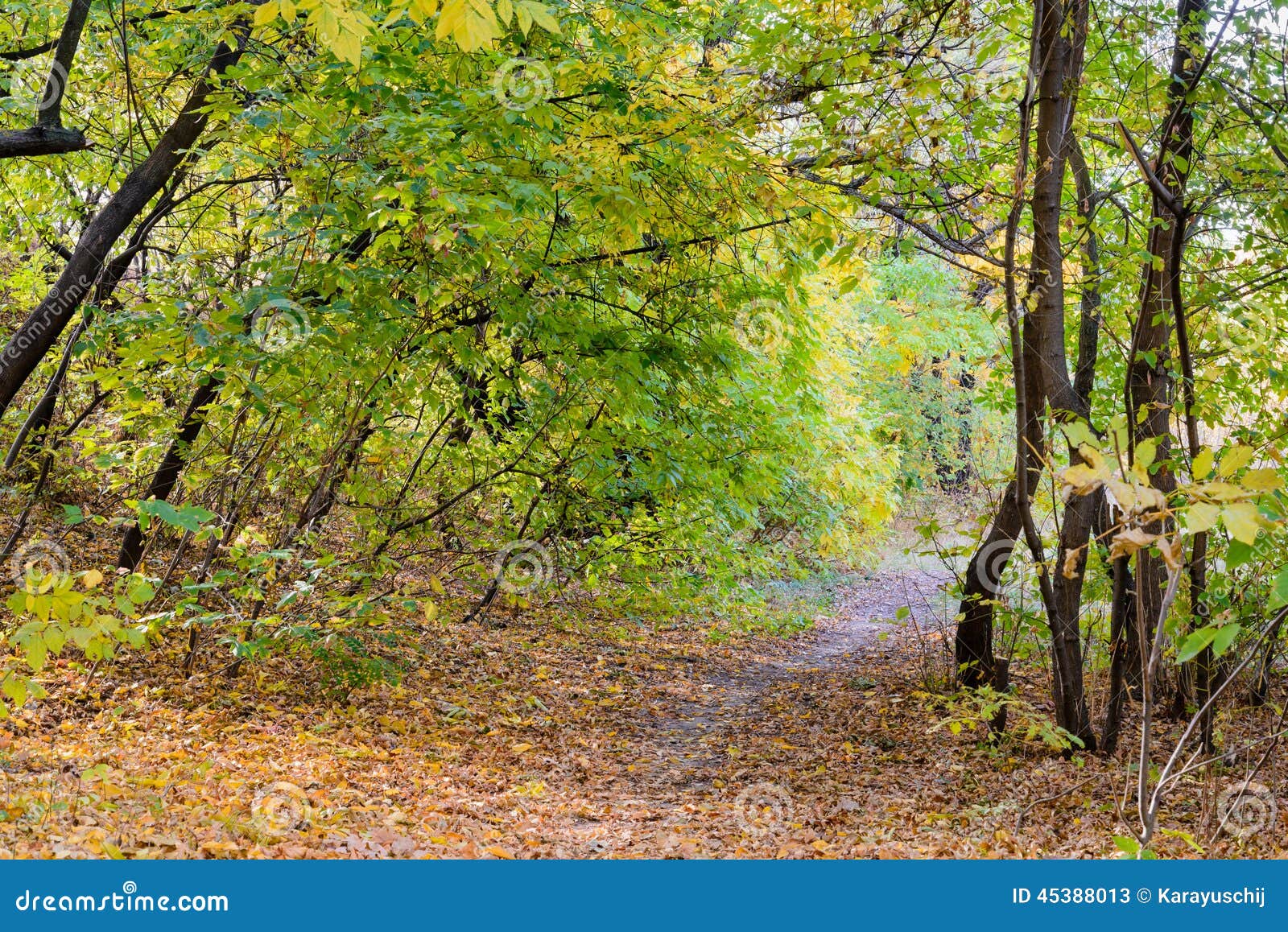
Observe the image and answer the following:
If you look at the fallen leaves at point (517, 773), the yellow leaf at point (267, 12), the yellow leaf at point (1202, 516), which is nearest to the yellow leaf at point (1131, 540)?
the yellow leaf at point (1202, 516)

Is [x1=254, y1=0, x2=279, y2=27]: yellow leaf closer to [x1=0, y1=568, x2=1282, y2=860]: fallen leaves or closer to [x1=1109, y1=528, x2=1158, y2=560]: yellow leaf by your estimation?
[x1=1109, y1=528, x2=1158, y2=560]: yellow leaf

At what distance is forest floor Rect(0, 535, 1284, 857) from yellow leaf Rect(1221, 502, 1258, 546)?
222cm

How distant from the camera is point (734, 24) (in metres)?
7.46

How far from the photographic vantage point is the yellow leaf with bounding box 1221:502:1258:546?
5.71ft

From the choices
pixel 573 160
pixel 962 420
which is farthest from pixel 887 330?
pixel 573 160

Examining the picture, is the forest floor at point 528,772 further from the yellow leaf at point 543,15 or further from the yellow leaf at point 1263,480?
the yellow leaf at point 543,15

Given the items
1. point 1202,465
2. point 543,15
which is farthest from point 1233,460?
point 543,15

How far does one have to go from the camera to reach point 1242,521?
1760mm

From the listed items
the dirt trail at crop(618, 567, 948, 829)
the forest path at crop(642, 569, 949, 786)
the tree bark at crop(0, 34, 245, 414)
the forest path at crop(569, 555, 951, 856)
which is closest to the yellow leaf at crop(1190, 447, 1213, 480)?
the forest path at crop(569, 555, 951, 856)

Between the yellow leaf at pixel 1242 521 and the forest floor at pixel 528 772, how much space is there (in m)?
2.22

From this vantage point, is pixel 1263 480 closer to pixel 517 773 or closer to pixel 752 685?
pixel 517 773

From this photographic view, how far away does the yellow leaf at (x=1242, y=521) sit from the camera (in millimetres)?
1739

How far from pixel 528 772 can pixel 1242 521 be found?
15.0ft

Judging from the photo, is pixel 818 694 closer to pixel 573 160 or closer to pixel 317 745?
pixel 317 745
